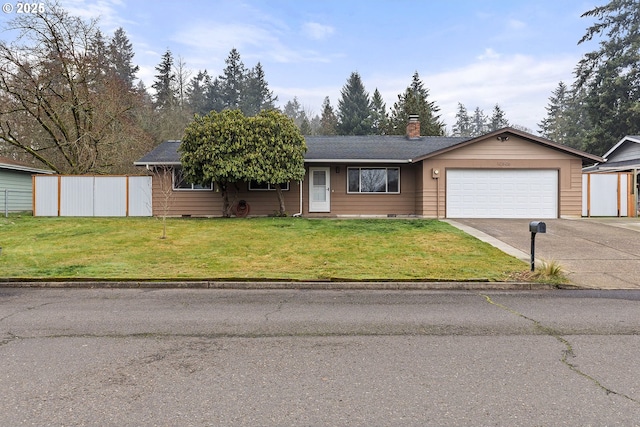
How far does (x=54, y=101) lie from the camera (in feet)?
80.2

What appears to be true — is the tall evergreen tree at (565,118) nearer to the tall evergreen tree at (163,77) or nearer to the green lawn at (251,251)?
the green lawn at (251,251)

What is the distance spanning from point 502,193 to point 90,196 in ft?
58.4

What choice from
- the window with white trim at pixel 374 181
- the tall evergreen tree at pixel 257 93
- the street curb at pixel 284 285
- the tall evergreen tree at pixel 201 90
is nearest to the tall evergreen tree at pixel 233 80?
the tall evergreen tree at pixel 257 93

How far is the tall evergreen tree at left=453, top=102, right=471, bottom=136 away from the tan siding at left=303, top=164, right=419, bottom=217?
67.6 m

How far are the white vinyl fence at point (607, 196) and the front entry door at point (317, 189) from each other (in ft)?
36.9

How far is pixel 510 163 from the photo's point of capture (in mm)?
17000

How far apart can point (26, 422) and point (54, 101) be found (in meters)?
Result: 26.8

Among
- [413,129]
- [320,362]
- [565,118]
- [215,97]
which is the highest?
[215,97]

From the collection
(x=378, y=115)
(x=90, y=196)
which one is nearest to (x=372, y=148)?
(x=90, y=196)

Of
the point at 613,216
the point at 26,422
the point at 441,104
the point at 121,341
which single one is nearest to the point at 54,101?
the point at 121,341

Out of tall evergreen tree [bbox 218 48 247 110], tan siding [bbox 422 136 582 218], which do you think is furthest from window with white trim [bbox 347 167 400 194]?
tall evergreen tree [bbox 218 48 247 110]

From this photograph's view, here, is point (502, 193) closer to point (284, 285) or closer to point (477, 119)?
point (284, 285)

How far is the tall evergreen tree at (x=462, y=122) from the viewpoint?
268 ft

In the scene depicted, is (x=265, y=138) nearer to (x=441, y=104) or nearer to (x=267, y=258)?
(x=267, y=258)
